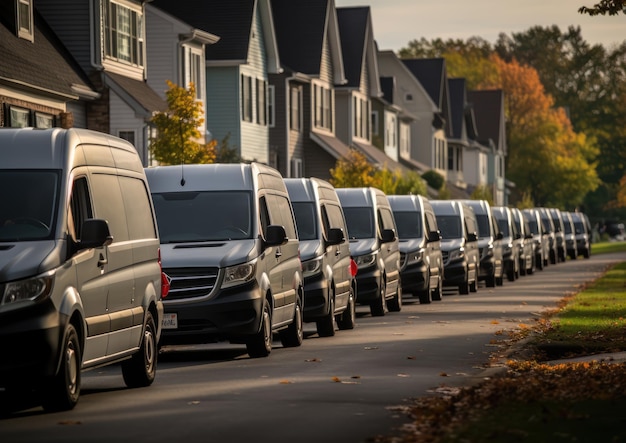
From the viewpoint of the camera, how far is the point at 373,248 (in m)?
28.9

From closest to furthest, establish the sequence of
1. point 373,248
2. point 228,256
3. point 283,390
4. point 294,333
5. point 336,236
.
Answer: point 283,390
point 228,256
point 294,333
point 336,236
point 373,248

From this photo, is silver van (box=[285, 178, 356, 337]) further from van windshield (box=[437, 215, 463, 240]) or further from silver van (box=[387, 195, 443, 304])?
van windshield (box=[437, 215, 463, 240])

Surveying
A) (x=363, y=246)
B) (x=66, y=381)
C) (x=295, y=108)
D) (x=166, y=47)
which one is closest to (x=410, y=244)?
(x=363, y=246)

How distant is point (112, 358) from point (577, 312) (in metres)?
14.9

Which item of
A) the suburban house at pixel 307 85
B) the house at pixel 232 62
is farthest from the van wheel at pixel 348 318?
the suburban house at pixel 307 85

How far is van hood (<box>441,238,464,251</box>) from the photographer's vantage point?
3872 cm

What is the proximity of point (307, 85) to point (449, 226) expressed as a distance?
88.5 ft

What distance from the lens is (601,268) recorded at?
190ft

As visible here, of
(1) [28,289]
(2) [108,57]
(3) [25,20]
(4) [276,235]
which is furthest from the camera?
(2) [108,57]

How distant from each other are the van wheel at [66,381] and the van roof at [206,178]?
7.11 meters

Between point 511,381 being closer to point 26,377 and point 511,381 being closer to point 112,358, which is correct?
point 112,358

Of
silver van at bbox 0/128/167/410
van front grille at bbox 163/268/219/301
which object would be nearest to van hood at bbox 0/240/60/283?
silver van at bbox 0/128/167/410

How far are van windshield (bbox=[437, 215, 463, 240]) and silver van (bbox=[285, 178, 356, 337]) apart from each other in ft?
43.0

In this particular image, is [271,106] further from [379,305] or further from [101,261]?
[101,261]
